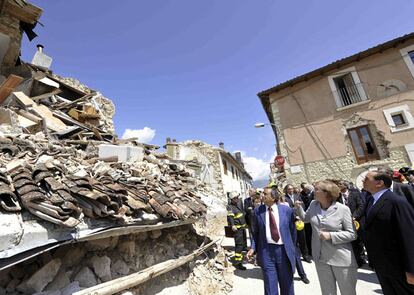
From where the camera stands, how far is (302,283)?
4.55m

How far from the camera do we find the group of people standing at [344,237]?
2.28 m

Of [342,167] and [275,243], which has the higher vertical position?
[342,167]

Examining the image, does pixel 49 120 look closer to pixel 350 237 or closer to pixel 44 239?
pixel 44 239

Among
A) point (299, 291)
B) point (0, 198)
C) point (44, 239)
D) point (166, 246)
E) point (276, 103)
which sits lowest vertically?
point (299, 291)

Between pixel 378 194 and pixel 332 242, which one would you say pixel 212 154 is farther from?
pixel 378 194

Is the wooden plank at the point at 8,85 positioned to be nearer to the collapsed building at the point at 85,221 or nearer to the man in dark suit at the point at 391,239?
the collapsed building at the point at 85,221

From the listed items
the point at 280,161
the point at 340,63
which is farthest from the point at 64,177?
the point at 340,63

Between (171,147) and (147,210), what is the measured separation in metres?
→ 17.4

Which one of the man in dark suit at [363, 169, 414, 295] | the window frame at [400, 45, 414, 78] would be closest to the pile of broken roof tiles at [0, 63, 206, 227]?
the man in dark suit at [363, 169, 414, 295]

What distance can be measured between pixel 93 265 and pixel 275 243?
104 inches

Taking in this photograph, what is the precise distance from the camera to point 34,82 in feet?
23.5

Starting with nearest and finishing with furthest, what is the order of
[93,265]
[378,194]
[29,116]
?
[378,194]
[93,265]
[29,116]

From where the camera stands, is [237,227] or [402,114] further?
[402,114]

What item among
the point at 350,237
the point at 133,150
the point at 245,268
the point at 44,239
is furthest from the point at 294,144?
the point at 44,239
